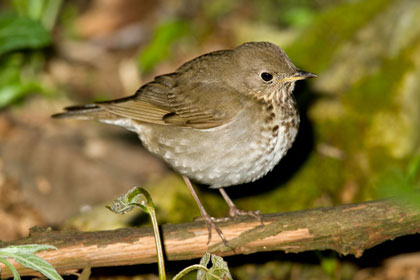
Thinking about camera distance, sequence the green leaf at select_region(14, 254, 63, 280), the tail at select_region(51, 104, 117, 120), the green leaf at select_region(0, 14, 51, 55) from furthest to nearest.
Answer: the green leaf at select_region(0, 14, 51, 55)
the tail at select_region(51, 104, 117, 120)
the green leaf at select_region(14, 254, 63, 280)

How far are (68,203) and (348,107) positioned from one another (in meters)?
3.05

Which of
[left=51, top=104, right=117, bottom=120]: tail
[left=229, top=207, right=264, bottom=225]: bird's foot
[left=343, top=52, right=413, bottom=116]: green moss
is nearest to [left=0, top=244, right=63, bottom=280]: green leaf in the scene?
[left=229, top=207, right=264, bottom=225]: bird's foot

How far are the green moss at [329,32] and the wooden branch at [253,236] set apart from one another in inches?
93.7

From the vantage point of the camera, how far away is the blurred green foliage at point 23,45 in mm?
5516

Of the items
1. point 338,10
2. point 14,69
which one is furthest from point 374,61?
point 14,69

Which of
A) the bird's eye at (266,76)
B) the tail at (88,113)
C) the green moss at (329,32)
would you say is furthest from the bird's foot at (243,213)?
the green moss at (329,32)

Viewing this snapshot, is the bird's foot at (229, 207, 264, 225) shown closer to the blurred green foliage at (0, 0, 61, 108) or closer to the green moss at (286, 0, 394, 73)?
the green moss at (286, 0, 394, 73)

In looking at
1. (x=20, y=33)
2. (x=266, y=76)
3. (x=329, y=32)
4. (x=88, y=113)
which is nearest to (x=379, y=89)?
(x=329, y=32)

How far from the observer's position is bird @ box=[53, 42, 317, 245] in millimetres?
4098

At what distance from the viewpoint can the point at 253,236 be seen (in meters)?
3.92

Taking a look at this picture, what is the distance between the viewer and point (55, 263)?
369cm

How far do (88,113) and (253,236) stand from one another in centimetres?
200

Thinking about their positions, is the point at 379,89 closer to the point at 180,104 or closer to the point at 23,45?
the point at 180,104

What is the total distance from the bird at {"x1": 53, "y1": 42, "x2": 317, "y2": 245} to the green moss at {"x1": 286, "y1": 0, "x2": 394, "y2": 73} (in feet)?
5.67
